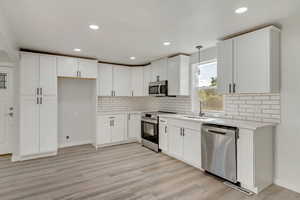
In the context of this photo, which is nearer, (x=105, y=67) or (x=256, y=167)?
(x=256, y=167)

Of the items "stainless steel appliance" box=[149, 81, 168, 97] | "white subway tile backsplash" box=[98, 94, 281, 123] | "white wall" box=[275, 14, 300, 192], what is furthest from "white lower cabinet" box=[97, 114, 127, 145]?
"white wall" box=[275, 14, 300, 192]

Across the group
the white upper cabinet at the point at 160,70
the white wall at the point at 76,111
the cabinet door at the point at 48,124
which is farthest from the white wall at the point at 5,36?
the white upper cabinet at the point at 160,70

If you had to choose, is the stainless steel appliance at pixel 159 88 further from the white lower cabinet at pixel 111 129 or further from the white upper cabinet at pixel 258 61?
the white upper cabinet at pixel 258 61

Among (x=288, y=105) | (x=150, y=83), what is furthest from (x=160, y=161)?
(x=288, y=105)

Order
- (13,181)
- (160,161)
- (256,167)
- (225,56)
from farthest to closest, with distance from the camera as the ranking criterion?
1. (160,161)
2. (225,56)
3. (13,181)
4. (256,167)

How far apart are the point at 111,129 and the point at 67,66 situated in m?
2.12

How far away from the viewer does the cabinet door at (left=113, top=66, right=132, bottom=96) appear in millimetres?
5223

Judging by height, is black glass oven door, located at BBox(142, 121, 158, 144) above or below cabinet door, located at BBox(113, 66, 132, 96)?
below

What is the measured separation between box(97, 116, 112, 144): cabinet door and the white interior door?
2.17 m

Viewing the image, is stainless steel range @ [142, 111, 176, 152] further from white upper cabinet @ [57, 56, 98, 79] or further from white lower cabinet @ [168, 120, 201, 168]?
white upper cabinet @ [57, 56, 98, 79]

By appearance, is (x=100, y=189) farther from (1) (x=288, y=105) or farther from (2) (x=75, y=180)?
(1) (x=288, y=105)

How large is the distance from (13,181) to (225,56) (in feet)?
14.4

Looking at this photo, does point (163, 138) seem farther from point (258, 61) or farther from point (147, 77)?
point (258, 61)

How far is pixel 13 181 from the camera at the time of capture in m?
2.81
